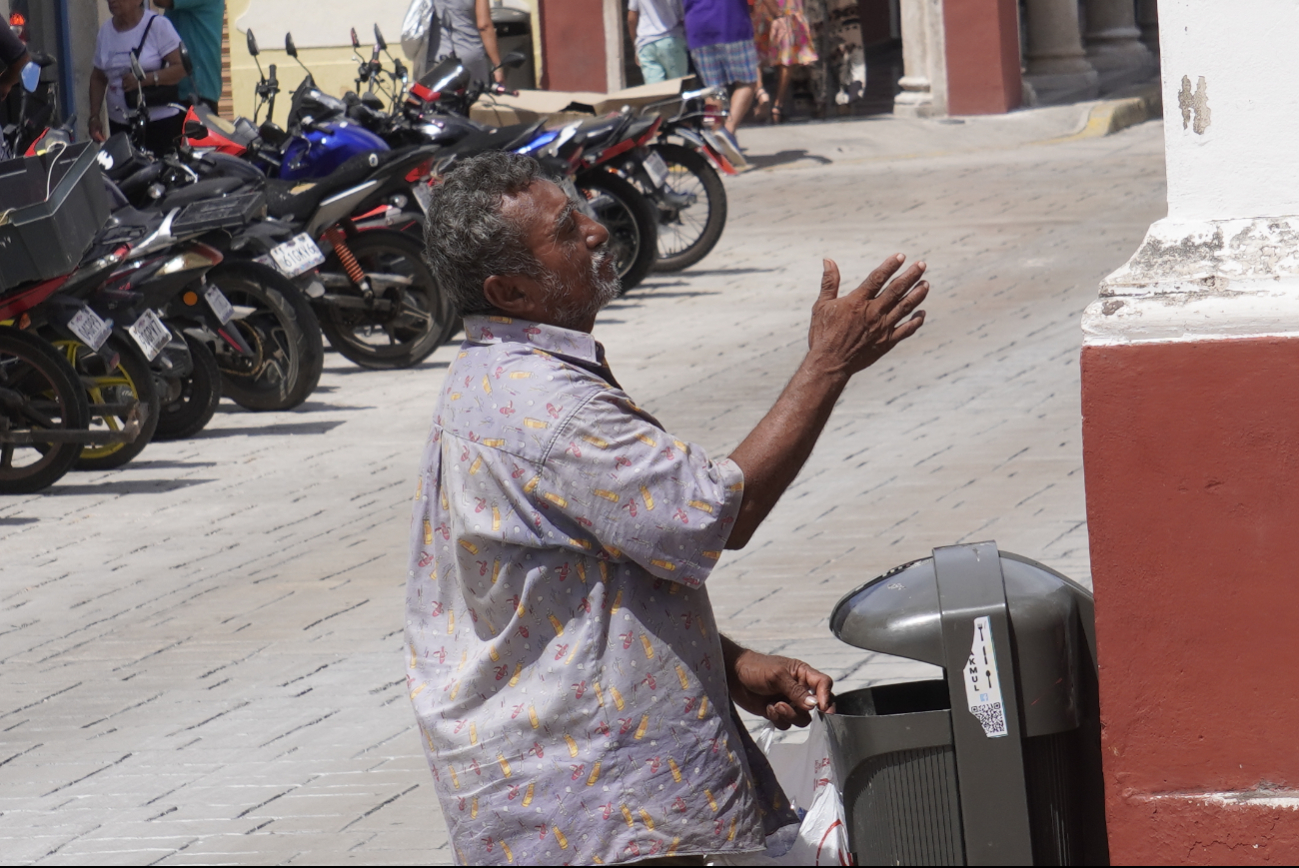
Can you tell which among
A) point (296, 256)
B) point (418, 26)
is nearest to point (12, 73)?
point (296, 256)

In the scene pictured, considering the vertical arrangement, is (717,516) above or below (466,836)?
above

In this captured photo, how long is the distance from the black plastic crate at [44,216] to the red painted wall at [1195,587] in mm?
5718

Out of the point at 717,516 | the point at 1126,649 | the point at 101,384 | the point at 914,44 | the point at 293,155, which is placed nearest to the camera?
the point at 717,516

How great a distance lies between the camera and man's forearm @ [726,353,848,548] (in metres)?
2.79

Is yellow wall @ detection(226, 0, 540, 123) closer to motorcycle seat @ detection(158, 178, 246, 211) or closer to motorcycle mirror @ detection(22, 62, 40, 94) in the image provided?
motorcycle mirror @ detection(22, 62, 40, 94)

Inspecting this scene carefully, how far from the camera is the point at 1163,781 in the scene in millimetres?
3143

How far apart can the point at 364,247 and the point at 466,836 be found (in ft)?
25.6

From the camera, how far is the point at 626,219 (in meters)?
12.4

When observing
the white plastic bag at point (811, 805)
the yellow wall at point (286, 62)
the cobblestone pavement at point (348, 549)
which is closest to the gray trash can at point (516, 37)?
the yellow wall at point (286, 62)

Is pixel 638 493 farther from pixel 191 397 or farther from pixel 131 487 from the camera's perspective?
pixel 191 397

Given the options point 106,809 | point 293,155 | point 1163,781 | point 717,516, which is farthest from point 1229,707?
point 293,155

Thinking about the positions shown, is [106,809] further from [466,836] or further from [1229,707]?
[1229,707]

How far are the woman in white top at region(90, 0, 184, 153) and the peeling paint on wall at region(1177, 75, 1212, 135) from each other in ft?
→ 34.2

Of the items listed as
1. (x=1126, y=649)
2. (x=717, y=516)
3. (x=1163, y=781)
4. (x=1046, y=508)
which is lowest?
(x=1046, y=508)
